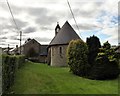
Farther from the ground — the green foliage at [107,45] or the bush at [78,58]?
the green foliage at [107,45]

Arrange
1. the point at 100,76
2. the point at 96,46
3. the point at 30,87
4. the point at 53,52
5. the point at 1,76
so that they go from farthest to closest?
the point at 53,52 → the point at 96,46 → the point at 100,76 → the point at 30,87 → the point at 1,76

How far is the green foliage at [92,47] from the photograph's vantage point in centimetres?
2520

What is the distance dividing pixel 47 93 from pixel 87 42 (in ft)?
40.7

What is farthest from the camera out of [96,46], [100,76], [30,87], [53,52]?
[53,52]

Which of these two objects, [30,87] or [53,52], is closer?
[30,87]

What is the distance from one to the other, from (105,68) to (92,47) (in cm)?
349

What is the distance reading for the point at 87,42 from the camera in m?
26.2

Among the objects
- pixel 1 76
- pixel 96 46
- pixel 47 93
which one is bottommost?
pixel 47 93

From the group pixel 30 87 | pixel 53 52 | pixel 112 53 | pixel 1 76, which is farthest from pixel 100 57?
pixel 53 52

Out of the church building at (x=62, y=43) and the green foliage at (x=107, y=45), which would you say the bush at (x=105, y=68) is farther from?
the church building at (x=62, y=43)

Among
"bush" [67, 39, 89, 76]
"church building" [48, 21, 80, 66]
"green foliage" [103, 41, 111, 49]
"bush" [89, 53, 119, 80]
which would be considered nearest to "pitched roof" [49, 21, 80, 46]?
"church building" [48, 21, 80, 66]

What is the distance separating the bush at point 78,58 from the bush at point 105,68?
158 cm

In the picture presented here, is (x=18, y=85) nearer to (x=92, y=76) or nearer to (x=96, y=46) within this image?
(x=92, y=76)

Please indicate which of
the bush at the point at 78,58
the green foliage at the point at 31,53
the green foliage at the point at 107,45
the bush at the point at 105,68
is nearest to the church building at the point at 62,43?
the bush at the point at 78,58
